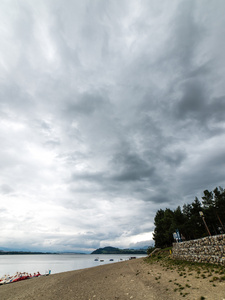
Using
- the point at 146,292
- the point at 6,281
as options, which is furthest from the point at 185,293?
the point at 6,281

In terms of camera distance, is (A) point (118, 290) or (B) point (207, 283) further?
(A) point (118, 290)

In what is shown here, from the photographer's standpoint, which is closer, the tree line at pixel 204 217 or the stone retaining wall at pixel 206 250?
the stone retaining wall at pixel 206 250

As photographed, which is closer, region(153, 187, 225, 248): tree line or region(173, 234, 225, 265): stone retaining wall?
region(173, 234, 225, 265): stone retaining wall

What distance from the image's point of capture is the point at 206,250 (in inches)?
886

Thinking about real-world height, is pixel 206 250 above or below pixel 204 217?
below

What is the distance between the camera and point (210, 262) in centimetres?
2112

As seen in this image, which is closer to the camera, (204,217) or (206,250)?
(206,250)

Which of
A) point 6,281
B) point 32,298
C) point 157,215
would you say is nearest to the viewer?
point 32,298

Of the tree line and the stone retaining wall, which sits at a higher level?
the tree line

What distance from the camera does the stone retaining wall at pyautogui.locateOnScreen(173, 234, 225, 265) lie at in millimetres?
19734

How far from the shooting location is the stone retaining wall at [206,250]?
64.7 feet

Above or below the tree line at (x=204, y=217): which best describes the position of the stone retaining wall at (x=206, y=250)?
below

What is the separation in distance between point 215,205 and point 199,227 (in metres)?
9.39

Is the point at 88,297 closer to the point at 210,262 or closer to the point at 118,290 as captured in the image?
the point at 118,290
